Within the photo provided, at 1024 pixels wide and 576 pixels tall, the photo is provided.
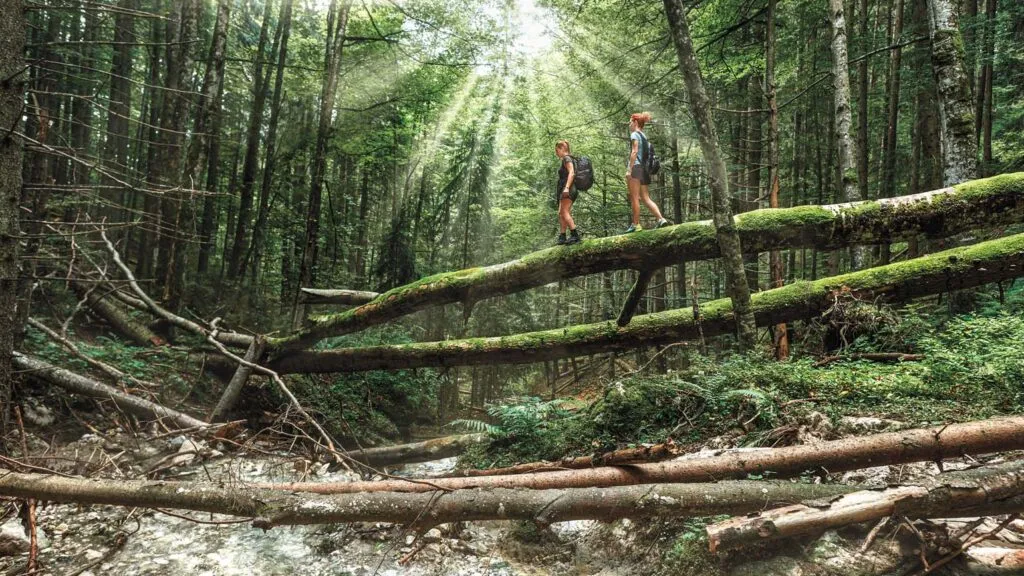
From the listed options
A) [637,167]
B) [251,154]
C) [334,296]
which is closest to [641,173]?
[637,167]

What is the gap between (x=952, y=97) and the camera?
795 cm

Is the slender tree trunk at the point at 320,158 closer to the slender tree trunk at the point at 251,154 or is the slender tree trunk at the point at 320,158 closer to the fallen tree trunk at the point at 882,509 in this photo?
the slender tree trunk at the point at 251,154

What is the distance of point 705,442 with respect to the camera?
5.06m

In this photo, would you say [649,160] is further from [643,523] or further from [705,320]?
[643,523]

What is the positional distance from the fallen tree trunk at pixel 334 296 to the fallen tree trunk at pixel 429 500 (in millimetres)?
4729

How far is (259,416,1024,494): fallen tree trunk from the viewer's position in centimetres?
332

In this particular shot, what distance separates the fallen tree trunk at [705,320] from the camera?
6750 millimetres

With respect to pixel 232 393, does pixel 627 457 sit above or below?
above

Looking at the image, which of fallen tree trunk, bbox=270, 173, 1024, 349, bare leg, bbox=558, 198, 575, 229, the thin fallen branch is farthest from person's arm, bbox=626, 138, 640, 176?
the thin fallen branch

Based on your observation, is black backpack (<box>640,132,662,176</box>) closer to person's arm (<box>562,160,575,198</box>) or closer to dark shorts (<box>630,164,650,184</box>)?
dark shorts (<box>630,164,650,184</box>)

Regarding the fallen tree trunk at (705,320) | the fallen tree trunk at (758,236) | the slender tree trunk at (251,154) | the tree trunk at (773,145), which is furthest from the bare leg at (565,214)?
the slender tree trunk at (251,154)

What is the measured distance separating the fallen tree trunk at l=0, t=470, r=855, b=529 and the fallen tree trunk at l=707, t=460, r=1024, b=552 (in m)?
0.35

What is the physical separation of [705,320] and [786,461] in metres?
4.36

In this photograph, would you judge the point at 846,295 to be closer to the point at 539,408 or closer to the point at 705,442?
the point at 705,442
